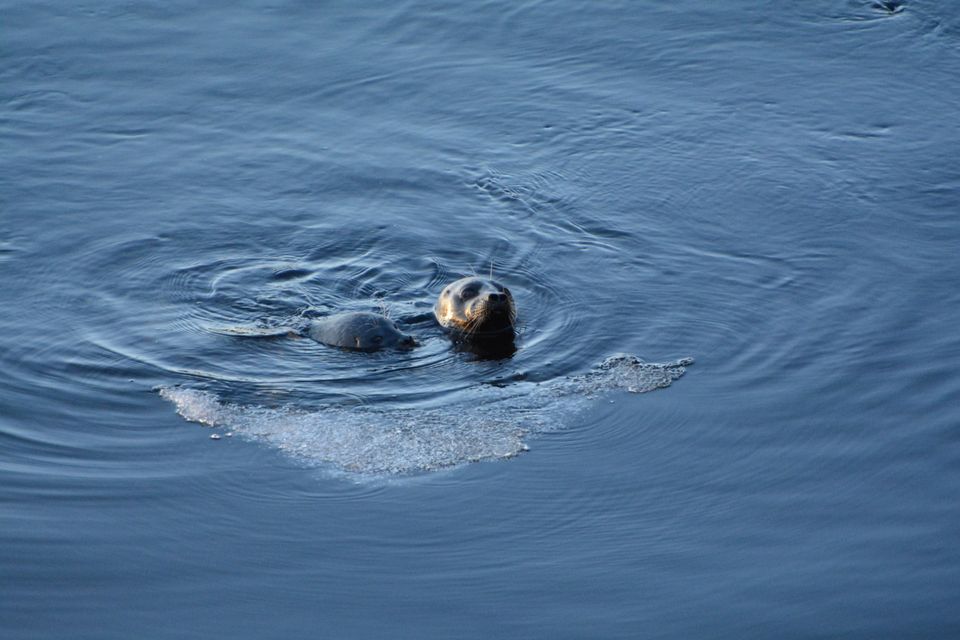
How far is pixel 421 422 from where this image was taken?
26.2 ft

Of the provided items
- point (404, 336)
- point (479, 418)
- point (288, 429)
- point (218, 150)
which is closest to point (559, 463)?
point (479, 418)

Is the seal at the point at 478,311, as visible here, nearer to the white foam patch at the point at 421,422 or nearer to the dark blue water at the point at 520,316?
the dark blue water at the point at 520,316

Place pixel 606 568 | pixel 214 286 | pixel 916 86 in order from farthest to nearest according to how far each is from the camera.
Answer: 1. pixel 916 86
2. pixel 214 286
3. pixel 606 568

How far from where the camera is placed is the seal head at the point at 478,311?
9367 mm

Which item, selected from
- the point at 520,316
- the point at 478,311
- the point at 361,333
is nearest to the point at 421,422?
the point at 361,333

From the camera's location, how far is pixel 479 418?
26.5 feet

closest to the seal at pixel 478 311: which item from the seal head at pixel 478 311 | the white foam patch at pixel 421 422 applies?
the seal head at pixel 478 311

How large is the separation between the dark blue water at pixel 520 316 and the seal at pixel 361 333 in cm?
17

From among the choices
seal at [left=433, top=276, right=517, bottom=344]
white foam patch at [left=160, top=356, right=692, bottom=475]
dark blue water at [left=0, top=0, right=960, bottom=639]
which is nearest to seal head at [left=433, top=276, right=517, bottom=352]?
seal at [left=433, top=276, right=517, bottom=344]

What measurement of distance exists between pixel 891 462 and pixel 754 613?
1.70 metres

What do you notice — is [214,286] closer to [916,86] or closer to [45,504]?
[45,504]

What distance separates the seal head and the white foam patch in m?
0.87

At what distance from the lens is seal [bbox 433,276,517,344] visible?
9.37 metres

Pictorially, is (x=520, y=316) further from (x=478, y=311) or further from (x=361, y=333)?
(x=361, y=333)
